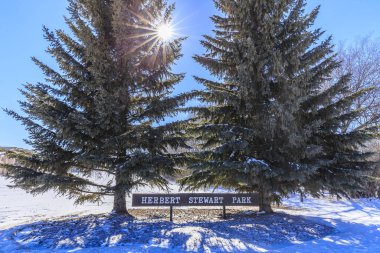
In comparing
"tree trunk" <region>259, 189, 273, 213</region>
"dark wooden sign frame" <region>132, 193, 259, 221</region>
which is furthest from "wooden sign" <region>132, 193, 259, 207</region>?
"tree trunk" <region>259, 189, 273, 213</region>

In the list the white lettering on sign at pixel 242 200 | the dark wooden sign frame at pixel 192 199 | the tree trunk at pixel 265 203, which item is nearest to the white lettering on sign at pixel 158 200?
the dark wooden sign frame at pixel 192 199

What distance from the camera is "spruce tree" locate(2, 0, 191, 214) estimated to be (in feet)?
24.2

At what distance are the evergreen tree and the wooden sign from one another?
0.61 metres

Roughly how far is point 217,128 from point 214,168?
1.20 metres

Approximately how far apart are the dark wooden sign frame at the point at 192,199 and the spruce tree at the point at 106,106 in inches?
19.1

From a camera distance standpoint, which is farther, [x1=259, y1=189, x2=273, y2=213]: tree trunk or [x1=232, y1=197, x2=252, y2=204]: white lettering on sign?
[x1=259, y1=189, x2=273, y2=213]: tree trunk

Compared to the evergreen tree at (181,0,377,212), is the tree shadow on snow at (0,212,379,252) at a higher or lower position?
lower

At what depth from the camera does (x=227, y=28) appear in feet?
33.1

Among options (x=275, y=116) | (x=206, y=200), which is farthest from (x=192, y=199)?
(x=275, y=116)

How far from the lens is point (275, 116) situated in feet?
25.8

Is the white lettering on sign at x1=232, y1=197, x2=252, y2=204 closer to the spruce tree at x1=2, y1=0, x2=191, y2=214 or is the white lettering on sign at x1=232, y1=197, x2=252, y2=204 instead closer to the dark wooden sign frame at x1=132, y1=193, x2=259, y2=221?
the dark wooden sign frame at x1=132, y1=193, x2=259, y2=221

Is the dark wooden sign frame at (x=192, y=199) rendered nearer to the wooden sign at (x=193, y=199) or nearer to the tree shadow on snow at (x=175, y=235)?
the wooden sign at (x=193, y=199)

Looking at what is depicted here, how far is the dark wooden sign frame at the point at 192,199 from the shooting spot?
7.72 meters

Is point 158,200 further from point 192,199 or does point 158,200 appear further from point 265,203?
point 265,203
